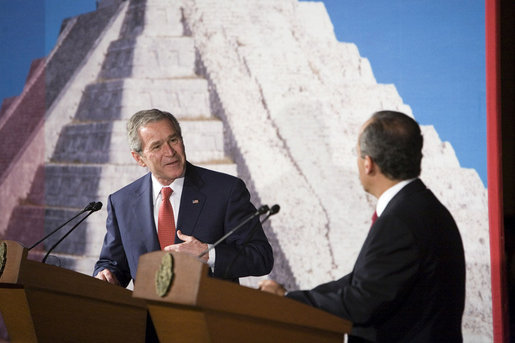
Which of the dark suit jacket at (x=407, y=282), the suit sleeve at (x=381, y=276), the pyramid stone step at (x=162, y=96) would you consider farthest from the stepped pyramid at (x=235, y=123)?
the suit sleeve at (x=381, y=276)

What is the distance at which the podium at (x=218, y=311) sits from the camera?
6.03 ft

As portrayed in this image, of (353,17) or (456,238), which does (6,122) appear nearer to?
(353,17)

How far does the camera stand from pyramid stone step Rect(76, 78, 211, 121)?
558 centimetres

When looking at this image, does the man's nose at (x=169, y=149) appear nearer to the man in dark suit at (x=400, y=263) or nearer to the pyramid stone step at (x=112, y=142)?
the man in dark suit at (x=400, y=263)

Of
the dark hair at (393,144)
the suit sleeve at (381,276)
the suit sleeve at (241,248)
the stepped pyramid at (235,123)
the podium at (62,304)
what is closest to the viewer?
the suit sleeve at (381,276)

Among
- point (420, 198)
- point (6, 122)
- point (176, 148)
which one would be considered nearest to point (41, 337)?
point (176, 148)

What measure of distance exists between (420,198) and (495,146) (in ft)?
7.49

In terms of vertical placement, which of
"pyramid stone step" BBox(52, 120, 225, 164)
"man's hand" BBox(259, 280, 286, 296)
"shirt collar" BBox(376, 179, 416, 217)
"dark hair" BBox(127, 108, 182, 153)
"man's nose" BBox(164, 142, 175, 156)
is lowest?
"man's hand" BBox(259, 280, 286, 296)

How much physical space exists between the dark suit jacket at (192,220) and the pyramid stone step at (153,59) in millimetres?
2685

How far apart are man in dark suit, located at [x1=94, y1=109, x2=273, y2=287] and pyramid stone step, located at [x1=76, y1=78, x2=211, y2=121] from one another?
2.56m

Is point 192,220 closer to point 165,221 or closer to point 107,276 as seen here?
point 165,221

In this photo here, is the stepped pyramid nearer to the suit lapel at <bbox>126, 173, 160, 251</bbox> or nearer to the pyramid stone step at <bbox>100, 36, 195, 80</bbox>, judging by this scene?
the pyramid stone step at <bbox>100, 36, 195, 80</bbox>

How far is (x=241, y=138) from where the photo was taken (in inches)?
209

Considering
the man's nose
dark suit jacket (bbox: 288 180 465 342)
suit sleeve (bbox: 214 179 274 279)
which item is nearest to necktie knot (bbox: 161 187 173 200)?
the man's nose
